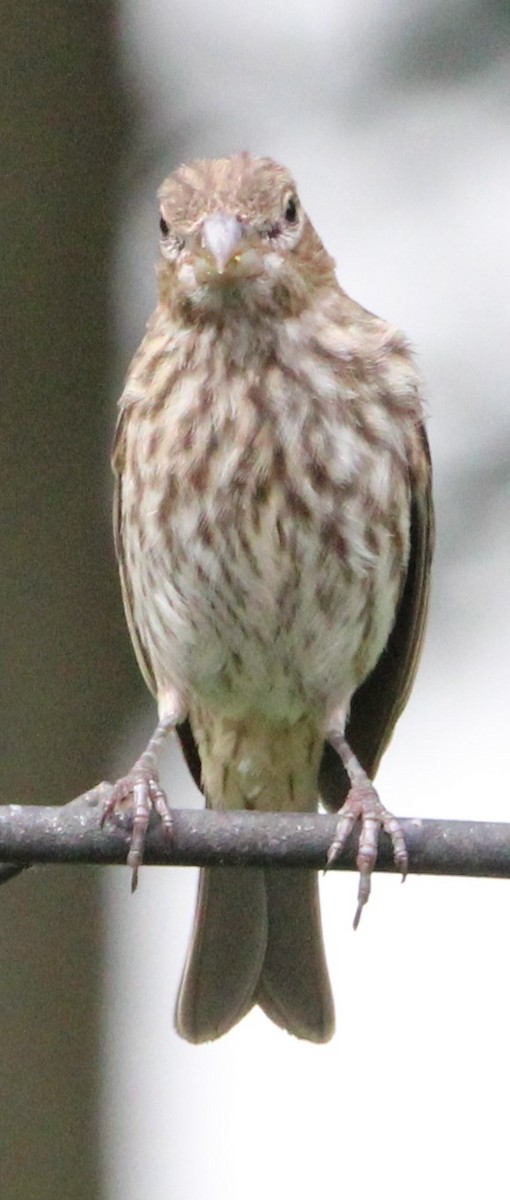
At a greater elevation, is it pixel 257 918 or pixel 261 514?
pixel 261 514

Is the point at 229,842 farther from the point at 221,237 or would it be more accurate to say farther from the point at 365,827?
the point at 221,237

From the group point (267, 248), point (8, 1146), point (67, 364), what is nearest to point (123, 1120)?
point (8, 1146)

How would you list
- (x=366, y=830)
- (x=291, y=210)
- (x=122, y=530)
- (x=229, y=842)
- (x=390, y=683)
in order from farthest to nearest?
(x=390, y=683) → (x=122, y=530) → (x=291, y=210) → (x=366, y=830) → (x=229, y=842)

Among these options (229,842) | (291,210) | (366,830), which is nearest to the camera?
(229,842)

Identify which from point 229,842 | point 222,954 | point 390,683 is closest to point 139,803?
point 229,842

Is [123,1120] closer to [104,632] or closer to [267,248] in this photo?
[104,632]

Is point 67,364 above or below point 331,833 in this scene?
above

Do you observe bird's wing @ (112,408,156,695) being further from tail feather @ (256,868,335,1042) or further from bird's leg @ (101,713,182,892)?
tail feather @ (256,868,335,1042)
